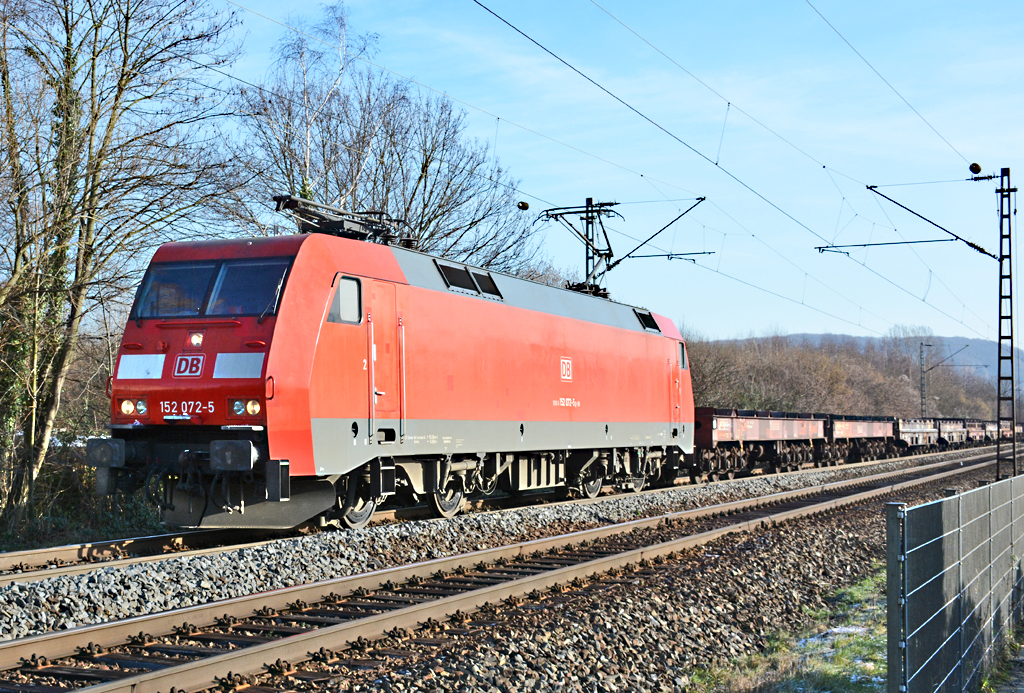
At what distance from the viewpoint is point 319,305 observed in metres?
10.9

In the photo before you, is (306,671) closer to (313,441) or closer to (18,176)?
(313,441)

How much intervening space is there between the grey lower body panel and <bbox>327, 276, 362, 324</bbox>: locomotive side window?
1.27 meters

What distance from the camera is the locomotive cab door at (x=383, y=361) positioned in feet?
38.4

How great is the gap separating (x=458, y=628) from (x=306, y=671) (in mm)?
1596

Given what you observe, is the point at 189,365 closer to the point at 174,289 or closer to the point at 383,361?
the point at 174,289

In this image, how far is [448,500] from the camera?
1420 cm

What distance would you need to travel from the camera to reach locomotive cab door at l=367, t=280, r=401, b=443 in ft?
38.4

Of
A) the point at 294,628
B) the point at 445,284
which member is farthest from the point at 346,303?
the point at 294,628

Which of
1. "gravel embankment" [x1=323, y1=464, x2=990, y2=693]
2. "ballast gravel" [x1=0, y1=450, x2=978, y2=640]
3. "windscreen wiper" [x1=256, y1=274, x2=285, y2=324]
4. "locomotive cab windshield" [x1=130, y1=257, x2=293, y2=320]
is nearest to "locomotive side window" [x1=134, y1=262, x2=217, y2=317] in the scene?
"locomotive cab windshield" [x1=130, y1=257, x2=293, y2=320]

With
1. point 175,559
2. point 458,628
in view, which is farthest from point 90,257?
point 458,628

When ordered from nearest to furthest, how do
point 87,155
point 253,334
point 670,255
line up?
point 253,334 → point 87,155 → point 670,255

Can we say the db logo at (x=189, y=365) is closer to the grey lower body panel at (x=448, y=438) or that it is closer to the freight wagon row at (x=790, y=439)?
the grey lower body panel at (x=448, y=438)

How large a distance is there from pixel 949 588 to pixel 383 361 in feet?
24.6

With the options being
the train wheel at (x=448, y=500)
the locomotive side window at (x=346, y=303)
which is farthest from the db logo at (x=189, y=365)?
the train wheel at (x=448, y=500)
